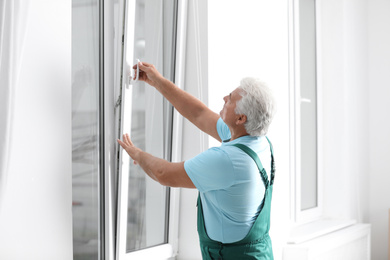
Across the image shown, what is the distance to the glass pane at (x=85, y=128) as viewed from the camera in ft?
6.71

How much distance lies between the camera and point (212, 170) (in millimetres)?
1857

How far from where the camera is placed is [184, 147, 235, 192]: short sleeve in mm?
1855

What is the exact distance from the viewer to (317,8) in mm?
4340

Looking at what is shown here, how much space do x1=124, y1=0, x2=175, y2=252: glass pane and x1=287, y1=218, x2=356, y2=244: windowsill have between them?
3.71 ft

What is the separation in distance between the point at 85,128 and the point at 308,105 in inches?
102

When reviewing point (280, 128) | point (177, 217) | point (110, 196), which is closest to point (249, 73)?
point (280, 128)

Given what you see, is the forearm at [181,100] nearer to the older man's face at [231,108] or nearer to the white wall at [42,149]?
the older man's face at [231,108]

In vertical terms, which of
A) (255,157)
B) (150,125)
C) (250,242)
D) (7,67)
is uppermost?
(7,67)

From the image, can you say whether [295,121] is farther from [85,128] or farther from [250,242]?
[85,128]

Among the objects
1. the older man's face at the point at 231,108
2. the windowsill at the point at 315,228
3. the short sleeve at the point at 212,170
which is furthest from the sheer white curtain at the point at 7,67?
the windowsill at the point at 315,228

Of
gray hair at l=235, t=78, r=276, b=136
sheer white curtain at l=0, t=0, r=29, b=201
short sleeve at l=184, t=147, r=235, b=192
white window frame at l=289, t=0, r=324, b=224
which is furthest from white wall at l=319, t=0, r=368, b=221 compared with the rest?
sheer white curtain at l=0, t=0, r=29, b=201

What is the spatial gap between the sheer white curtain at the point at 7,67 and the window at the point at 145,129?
770 mm

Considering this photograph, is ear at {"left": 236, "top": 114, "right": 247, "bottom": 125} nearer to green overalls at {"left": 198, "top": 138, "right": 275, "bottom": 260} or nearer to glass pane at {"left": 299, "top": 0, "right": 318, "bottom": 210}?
green overalls at {"left": 198, "top": 138, "right": 275, "bottom": 260}

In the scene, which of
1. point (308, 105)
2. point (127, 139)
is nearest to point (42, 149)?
point (127, 139)
